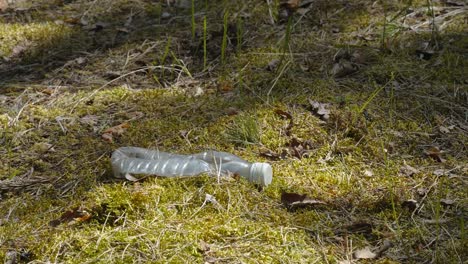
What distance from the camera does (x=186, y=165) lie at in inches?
132

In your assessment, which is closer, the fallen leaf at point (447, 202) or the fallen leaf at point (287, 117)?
the fallen leaf at point (447, 202)

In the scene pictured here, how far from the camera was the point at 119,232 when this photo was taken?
2779 mm

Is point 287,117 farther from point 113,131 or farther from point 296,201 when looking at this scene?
point 113,131

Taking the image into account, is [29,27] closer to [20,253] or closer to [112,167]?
[112,167]

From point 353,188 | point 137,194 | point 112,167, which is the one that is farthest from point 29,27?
point 353,188

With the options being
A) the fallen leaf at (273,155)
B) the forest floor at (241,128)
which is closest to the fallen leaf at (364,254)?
the forest floor at (241,128)

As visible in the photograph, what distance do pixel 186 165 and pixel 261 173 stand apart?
0.41 m

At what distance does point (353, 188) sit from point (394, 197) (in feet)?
0.70

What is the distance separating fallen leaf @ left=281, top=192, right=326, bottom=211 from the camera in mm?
3062

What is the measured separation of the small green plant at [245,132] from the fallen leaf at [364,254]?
1026 millimetres

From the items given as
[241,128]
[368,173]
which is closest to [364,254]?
[368,173]

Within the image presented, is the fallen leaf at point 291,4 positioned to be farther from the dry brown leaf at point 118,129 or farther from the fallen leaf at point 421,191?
the fallen leaf at point 421,191

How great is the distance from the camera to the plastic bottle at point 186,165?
3.20m

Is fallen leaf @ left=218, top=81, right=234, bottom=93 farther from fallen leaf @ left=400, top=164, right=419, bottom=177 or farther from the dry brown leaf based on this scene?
fallen leaf @ left=400, top=164, right=419, bottom=177
